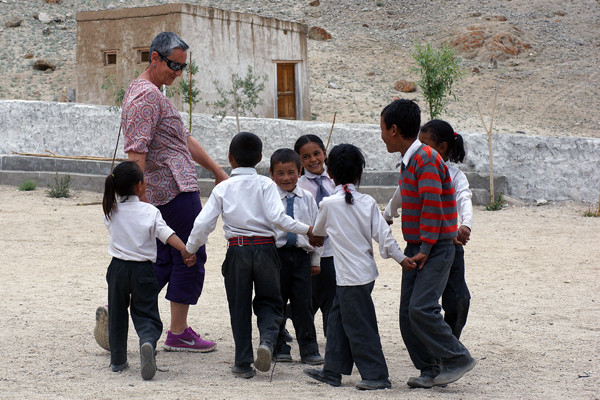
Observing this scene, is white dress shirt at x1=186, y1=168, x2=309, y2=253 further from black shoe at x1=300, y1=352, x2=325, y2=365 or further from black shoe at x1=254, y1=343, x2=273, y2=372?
black shoe at x1=300, y1=352, x2=325, y2=365

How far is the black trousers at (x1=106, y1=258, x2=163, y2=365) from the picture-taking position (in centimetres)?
381

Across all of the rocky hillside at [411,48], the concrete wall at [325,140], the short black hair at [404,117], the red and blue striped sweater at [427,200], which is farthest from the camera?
the rocky hillside at [411,48]

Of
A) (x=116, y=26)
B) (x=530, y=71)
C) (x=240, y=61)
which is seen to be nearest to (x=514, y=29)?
(x=530, y=71)

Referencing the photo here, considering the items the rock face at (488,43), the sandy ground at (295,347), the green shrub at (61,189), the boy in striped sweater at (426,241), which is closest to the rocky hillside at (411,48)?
the rock face at (488,43)

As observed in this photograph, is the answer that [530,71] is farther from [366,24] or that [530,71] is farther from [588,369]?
[588,369]

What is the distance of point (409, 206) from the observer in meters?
3.52

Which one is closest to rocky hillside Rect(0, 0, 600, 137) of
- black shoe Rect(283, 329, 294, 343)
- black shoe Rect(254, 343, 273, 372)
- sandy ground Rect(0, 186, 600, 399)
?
sandy ground Rect(0, 186, 600, 399)

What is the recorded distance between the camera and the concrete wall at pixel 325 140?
1212 cm

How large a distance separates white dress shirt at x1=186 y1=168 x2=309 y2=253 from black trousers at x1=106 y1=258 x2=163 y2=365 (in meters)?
0.30

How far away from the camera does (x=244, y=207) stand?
12.5 feet

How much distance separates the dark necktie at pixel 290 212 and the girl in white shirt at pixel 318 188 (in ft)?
0.92

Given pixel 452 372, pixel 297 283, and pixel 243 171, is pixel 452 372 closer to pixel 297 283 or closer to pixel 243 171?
pixel 297 283

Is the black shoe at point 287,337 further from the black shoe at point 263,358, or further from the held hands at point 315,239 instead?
the held hands at point 315,239

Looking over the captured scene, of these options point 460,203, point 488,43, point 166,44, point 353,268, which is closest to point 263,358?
point 353,268
